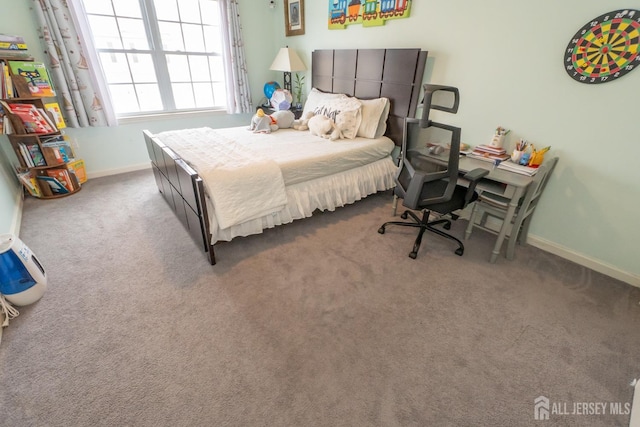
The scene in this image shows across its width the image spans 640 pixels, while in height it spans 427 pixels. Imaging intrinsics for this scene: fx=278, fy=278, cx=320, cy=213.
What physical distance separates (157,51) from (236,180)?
270 cm

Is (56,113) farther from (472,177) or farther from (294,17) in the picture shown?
(472,177)

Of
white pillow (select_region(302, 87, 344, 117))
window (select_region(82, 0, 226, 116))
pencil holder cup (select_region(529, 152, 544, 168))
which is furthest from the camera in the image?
white pillow (select_region(302, 87, 344, 117))

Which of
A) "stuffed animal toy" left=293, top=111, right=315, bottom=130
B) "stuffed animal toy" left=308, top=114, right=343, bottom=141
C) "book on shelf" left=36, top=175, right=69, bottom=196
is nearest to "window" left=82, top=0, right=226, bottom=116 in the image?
"book on shelf" left=36, top=175, right=69, bottom=196

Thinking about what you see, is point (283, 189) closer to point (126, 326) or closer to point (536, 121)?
point (126, 326)

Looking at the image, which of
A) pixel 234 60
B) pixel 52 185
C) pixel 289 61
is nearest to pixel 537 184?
pixel 289 61

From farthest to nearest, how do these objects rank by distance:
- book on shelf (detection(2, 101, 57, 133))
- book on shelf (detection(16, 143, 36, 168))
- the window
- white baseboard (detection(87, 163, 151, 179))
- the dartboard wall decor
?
white baseboard (detection(87, 163, 151, 179)), the window, book on shelf (detection(16, 143, 36, 168)), book on shelf (detection(2, 101, 57, 133)), the dartboard wall decor

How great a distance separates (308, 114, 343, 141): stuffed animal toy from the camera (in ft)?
9.18

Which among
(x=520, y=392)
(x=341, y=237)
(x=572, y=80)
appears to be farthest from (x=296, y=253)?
(x=572, y=80)

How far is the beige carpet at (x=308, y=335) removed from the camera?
119 centimetres

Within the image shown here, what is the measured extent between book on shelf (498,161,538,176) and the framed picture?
305cm

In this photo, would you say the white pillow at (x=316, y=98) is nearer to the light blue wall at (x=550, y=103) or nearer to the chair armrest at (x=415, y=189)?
the light blue wall at (x=550, y=103)

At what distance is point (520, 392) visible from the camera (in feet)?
4.16

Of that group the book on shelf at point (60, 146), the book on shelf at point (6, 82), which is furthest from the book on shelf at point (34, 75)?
the book on shelf at point (60, 146)

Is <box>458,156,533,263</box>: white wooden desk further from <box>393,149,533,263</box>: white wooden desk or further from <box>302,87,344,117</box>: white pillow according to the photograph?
<box>302,87,344,117</box>: white pillow
